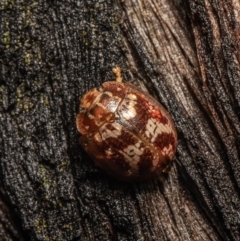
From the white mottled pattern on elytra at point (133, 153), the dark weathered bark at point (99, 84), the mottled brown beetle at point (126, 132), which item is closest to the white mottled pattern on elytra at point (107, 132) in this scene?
the mottled brown beetle at point (126, 132)

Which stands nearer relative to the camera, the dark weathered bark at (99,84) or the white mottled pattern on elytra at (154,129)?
A: the white mottled pattern on elytra at (154,129)

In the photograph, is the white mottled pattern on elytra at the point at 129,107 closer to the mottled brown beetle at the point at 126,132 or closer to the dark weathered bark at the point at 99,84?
the mottled brown beetle at the point at 126,132

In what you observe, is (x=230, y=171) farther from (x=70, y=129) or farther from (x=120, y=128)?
(x=70, y=129)

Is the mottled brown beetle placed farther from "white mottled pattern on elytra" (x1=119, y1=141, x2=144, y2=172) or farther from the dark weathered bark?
the dark weathered bark

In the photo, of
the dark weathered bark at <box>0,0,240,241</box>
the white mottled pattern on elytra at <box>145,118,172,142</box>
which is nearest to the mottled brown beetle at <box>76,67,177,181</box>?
the white mottled pattern on elytra at <box>145,118,172,142</box>

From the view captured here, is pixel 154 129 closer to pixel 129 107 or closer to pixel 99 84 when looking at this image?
pixel 129 107

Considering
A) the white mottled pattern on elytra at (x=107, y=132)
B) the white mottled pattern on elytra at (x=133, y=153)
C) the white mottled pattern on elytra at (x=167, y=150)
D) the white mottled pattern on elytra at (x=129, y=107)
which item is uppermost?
the white mottled pattern on elytra at (x=129, y=107)
